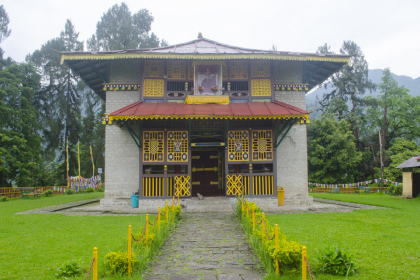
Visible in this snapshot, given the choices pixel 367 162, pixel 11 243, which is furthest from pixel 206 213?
pixel 367 162

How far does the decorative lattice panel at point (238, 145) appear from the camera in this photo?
12.6 metres

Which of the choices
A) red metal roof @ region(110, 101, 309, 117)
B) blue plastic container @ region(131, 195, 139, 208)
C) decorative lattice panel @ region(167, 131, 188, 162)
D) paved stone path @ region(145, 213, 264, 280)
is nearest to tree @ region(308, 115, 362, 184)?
red metal roof @ region(110, 101, 309, 117)

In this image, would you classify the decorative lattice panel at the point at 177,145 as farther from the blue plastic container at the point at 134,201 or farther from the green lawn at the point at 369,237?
the green lawn at the point at 369,237

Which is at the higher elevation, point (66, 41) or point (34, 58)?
point (66, 41)

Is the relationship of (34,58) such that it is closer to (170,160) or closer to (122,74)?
(122,74)

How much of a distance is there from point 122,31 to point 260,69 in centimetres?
2526

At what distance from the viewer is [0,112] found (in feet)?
73.0

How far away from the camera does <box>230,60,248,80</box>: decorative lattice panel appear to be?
13.7m

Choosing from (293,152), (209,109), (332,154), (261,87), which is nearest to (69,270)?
(209,109)

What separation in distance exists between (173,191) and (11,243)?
20.7 ft

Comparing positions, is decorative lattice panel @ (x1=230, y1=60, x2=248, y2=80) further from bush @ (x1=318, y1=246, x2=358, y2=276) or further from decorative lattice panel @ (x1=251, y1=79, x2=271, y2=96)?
bush @ (x1=318, y1=246, x2=358, y2=276)

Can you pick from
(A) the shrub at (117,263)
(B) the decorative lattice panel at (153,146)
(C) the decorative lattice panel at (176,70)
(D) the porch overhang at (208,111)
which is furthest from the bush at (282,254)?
(C) the decorative lattice panel at (176,70)

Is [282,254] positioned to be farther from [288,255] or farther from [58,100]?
[58,100]

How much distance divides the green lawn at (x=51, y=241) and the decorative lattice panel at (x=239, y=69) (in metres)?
7.91
